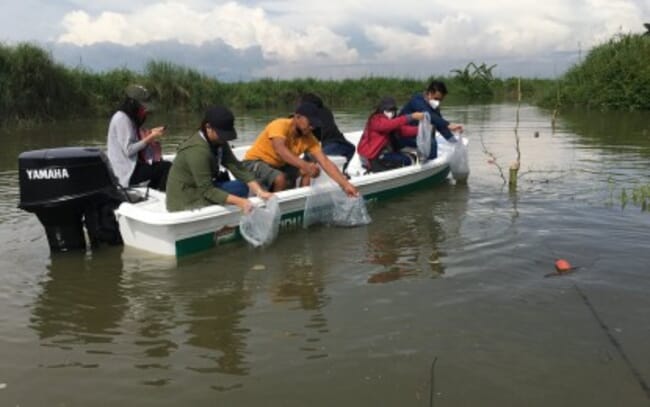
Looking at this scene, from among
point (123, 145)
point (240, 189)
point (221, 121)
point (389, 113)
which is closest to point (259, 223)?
point (240, 189)

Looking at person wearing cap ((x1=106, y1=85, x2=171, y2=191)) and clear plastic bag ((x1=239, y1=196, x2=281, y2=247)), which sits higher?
person wearing cap ((x1=106, y1=85, x2=171, y2=191))

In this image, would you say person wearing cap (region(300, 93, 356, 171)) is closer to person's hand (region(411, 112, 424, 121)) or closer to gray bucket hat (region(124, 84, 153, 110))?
person's hand (region(411, 112, 424, 121))

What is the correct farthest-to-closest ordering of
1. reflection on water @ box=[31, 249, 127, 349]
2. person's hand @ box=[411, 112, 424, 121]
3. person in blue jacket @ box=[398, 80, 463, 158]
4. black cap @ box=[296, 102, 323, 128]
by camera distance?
person in blue jacket @ box=[398, 80, 463, 158] → person's hand @ box=[411, 112, 424, 121] → black cap @ box=[296, 102, 323, 128] → reflection on water @ box=[31, 249, 127, 349]

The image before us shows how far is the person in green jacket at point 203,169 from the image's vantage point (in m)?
4.96

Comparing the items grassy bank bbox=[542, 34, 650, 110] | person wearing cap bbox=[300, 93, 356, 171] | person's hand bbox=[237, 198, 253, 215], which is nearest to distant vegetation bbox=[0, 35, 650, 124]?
grassy bank bbox=[542, 34, 650, 110]

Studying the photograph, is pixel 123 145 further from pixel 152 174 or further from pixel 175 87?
pixel 175 87

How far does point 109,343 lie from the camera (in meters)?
3.53

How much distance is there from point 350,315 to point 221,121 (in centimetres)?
196

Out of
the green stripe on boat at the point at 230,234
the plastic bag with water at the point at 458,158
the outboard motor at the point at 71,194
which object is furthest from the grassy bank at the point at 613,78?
the outboard motor at the point at 71,194

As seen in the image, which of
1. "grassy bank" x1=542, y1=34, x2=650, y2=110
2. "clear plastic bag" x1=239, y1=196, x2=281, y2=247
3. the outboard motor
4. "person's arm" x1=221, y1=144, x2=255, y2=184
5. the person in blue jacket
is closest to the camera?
the outboard motor

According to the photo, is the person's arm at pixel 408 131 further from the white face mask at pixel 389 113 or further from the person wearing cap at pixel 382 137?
the white face mask at pixel 389 113

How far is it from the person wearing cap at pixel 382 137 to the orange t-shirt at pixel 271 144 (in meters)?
1.65

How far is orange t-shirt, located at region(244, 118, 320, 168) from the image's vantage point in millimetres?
5871

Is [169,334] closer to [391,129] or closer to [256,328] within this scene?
[256,328]
